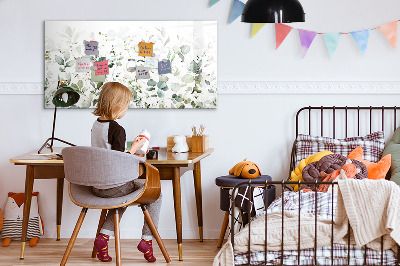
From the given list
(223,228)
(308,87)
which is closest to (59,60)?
(223,228)

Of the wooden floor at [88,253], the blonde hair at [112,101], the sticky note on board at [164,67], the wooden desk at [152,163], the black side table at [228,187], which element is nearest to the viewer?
the blonde hair at [112,101]

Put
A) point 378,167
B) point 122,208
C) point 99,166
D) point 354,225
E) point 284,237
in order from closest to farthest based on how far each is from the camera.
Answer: point 354,225 < point 284,237 < point 99,166 < point 122,208 < point 378,167

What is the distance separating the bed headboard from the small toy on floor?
6.45 ft

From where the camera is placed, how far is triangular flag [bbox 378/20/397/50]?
4348 mm

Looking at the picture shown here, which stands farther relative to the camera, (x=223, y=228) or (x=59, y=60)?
(x=59, y=60)

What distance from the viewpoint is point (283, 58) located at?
4.43 metres

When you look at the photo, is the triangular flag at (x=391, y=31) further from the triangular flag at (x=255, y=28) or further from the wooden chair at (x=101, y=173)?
the wooden chair at (x=101, y=173)

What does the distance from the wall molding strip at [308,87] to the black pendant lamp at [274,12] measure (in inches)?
50.2

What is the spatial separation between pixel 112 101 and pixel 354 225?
4.94 ft

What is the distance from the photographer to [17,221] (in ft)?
14.3

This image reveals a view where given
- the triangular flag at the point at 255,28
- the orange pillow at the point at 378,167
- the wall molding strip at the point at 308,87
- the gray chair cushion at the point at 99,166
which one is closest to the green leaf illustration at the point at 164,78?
the wall molding strip at the point at 308,87

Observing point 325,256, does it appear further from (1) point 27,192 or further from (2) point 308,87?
(1) point 27,192

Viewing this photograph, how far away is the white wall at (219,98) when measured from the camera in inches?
173

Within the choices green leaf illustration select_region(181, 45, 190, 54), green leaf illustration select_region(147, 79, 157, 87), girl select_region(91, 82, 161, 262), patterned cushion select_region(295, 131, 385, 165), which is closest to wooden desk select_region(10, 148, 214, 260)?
girl select_region(91, 82, 161, 262)
